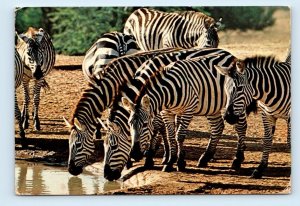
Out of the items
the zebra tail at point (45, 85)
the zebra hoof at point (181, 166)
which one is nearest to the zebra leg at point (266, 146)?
the zebra hoof at point (181, 166)

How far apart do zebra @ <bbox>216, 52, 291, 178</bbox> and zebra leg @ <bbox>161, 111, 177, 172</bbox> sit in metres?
0.39

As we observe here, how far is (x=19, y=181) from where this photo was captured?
786 centimetres

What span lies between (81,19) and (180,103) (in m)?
0.92

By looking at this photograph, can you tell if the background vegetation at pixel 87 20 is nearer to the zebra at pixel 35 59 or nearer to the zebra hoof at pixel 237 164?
the zebra at pixel 35 59

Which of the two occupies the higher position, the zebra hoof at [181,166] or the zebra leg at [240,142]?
the zebra leg at [240,142]

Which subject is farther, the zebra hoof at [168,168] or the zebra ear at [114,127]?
the zebra hoof at [168,168]

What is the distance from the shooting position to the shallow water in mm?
7859

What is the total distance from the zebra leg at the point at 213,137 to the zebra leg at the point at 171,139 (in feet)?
0.63

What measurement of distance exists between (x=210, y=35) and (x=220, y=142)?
77 cm

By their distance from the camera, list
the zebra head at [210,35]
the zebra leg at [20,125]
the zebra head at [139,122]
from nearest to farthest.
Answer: the zebra head at [139,122] → the zebra leg at [20,125] → the zebra head at [210,35]

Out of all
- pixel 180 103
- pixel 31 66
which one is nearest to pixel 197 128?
pixel 180 103

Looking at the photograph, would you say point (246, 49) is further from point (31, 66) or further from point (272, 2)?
point (31, 66)

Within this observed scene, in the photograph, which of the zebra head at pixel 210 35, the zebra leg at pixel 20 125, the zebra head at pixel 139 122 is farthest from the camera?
the zebra head at pixel 210 35

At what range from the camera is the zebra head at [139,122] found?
7742mm
